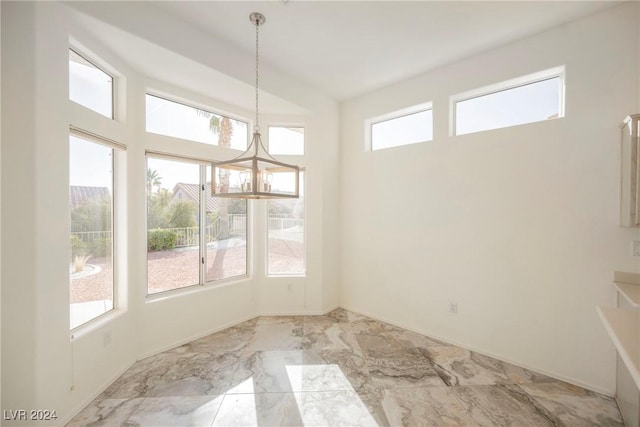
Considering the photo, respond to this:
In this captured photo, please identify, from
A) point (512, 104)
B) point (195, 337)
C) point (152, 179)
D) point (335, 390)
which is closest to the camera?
point (335, 390)

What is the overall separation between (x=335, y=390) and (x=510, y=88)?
3.59 metres

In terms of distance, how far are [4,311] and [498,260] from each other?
4142 mm

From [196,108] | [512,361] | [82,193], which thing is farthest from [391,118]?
[82,193]

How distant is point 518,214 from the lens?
2693 millimetres

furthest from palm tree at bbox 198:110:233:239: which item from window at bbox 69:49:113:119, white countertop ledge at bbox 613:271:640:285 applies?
white countertop ledge at bbox 613:271:640:285

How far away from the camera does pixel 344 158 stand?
13.8ft

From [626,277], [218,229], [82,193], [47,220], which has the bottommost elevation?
[626,277]

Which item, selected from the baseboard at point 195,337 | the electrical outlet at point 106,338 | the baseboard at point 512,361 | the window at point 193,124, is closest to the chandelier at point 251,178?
the window at point 193,124

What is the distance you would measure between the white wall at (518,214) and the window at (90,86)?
3117 mm

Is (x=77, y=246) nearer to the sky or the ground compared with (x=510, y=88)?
nearer to the ground

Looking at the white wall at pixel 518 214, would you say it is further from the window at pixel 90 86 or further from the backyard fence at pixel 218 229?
the window at pixel 90 86

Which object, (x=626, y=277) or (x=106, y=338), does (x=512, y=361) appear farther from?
(x=106, y=338)

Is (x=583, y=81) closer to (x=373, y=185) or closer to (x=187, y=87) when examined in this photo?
(x=373, y=185)

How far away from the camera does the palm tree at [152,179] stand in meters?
2.96
